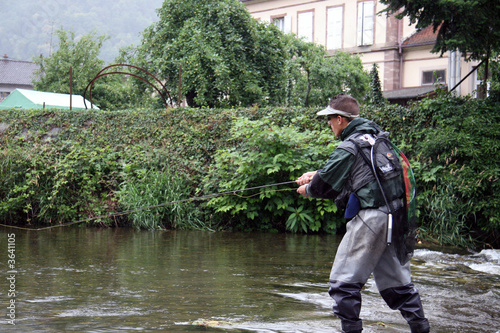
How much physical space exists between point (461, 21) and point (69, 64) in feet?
99.1

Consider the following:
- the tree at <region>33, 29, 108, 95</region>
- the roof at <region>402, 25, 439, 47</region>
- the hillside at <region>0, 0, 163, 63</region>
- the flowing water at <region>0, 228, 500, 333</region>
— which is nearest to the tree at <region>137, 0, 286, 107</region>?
the flowing water at <region>0, 228, 500, 333</region>

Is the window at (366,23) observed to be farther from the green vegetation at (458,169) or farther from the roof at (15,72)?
the roof at (15,72)

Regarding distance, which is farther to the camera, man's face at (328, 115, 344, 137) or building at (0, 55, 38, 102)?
building at (0, 55, 38, 102)

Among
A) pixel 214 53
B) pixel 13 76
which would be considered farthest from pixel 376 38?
pixel 13 76

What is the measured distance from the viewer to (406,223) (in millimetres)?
4070

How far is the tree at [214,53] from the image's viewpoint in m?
18.4

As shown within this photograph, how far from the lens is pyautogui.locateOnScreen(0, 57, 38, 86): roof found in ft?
211

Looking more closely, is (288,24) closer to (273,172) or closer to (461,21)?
(273,172)

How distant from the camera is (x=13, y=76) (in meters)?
65.1

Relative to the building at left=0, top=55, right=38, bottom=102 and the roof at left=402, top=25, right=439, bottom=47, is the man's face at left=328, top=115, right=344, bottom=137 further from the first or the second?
the building at left=0, top=55, right=38, bottom=102

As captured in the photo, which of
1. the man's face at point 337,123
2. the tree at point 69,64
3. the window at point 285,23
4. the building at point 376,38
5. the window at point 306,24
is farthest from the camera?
the window at point 285,23

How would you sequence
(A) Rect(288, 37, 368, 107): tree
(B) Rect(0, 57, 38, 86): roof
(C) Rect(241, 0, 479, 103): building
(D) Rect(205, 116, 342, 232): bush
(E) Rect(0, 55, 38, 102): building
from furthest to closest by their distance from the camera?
(B) Rect(0, 57, 38, 86): roof < (E) Rect(0, 55, 38, 102): building < (C) Rect(241, 0, 479, 103): building < (A) Rect(288, 37, 368, 107): tree < (D) Rect(205, 116, 342, 232): bush

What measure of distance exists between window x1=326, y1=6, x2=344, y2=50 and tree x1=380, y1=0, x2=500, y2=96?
935 inches

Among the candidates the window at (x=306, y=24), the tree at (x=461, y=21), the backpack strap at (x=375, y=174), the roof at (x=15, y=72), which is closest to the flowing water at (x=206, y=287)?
the backpack strap at (x=375, y=174)
